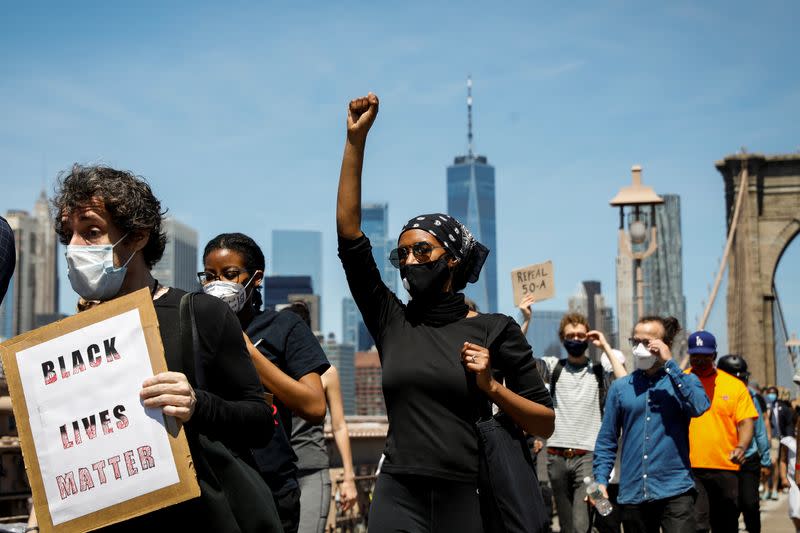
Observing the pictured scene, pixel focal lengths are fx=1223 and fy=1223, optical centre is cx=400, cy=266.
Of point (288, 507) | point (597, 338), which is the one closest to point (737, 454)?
point (597, 338)

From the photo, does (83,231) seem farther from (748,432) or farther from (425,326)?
(748,432)

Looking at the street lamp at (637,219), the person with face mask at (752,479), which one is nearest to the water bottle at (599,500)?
the person with face mask at (752,479)

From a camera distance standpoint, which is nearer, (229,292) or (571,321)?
(229,292)

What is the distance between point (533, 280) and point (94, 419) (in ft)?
29.5

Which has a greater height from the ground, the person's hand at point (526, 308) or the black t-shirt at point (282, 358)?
the person's hand at point (526, 308)

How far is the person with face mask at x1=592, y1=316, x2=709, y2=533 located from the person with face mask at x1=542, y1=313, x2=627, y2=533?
1.39 metres

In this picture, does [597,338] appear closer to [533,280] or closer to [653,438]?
[653,438]

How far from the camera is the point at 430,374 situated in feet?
15.3

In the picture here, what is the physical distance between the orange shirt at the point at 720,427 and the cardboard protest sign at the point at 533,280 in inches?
107

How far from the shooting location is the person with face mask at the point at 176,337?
3188 millimetres

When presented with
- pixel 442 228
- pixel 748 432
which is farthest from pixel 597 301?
pixel 442 228

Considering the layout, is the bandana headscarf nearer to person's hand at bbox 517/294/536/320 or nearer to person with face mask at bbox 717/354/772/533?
person's hand at bbox 517/294/536/320

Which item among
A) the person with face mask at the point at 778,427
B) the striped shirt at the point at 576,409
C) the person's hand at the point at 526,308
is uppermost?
the person's hand at the point at 526,308

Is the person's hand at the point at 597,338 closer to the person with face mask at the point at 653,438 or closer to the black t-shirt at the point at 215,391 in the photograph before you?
the person with face mask at the point at 653,438
